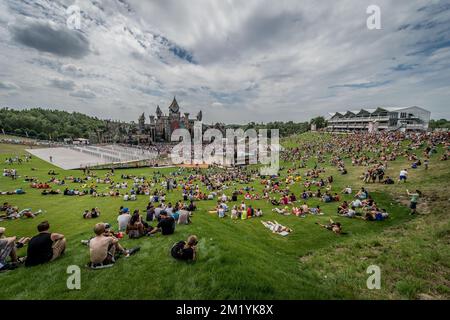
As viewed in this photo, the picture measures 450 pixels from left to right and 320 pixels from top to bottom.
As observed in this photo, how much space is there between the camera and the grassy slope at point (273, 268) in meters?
4.57

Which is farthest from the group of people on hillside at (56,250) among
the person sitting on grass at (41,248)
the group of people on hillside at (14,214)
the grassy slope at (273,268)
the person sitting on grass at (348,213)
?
the person sitting on grass at (348,213)

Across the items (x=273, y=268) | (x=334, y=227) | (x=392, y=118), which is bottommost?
(x=334, y=227)

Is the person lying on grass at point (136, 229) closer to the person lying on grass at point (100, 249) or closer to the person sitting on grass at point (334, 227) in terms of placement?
the person lying on grass at point (100, 249)

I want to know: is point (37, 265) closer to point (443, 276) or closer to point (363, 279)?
point (363, 279)

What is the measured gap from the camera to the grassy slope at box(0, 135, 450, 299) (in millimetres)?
4570

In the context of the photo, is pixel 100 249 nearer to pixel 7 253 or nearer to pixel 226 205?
pixel 7 253

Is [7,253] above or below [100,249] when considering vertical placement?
below

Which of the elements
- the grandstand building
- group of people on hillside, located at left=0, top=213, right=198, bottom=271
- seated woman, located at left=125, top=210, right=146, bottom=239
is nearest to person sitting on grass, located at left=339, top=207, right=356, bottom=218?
group of people on hillside, located at left=0, top=213, right=198, bottom=271

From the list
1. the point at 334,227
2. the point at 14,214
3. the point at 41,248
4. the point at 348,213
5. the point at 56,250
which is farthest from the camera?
the point at 14,214

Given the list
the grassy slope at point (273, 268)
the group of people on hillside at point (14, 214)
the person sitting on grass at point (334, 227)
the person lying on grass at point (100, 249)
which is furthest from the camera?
the group of people on hillside at point (14, 214)

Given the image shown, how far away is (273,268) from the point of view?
5.74 m

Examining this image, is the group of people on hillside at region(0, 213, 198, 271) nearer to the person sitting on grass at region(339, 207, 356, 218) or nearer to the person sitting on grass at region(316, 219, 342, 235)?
the person sitting on grass at region(316, 219, 342, 235)

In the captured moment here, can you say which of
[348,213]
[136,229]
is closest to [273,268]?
[136,229]

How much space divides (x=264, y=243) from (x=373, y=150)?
34.8 meters
